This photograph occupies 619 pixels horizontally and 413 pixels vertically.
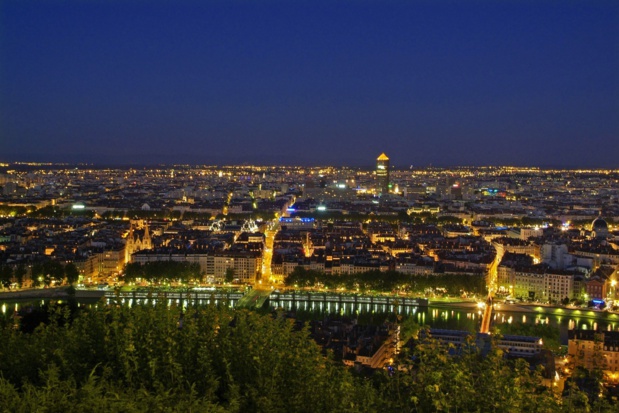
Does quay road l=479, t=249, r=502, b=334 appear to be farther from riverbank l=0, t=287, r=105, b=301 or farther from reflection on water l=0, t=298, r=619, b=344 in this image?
riverbank l=0, t=287, r=105, b=301

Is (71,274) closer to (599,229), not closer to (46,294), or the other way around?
(46,294)

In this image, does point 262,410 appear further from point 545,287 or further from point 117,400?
point 545,287

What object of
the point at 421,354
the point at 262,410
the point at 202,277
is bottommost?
the point at 202,277

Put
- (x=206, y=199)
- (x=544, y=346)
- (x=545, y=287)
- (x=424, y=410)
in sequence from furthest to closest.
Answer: (x=206, y=199) → (x=545, y=287) → (x=544, y=346) → (x=424, y=410)

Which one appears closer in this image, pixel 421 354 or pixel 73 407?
pixel 73 407

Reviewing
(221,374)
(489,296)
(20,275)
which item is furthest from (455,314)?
(221,374)

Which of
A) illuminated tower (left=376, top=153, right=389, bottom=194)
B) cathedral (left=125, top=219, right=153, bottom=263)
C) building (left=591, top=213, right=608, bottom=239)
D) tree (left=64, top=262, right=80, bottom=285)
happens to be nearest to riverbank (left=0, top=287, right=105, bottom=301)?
tree (left=64, top=262, right=80, bottom=285)

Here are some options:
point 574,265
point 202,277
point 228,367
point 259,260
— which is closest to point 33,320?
point 228,367

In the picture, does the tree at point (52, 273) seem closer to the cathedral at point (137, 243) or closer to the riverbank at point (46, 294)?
the riverbank at point (46, 294)
